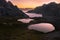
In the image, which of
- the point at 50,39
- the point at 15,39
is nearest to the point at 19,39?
the point at 15,39

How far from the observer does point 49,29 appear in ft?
259

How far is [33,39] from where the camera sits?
211ft

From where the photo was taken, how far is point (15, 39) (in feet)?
211

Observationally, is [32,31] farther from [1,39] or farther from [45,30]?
[1,39]

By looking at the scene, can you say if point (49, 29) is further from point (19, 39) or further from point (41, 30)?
point (19, 39)

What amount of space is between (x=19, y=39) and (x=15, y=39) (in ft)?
5.05

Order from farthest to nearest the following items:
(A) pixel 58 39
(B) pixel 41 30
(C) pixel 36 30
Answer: (C) pixel 36 30 < (B) pixel 41 30 < (A) pixel 58 39

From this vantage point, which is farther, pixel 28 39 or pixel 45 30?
pixel 45 30

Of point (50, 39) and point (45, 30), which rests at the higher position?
point (45, 30)

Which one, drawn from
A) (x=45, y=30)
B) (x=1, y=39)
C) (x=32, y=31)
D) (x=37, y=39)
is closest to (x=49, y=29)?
(x=45, y=30)

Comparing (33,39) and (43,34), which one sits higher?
(43,34)

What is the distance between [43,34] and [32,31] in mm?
9794

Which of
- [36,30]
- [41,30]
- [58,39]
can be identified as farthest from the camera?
[36,30]

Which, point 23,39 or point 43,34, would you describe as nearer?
point 23,39
